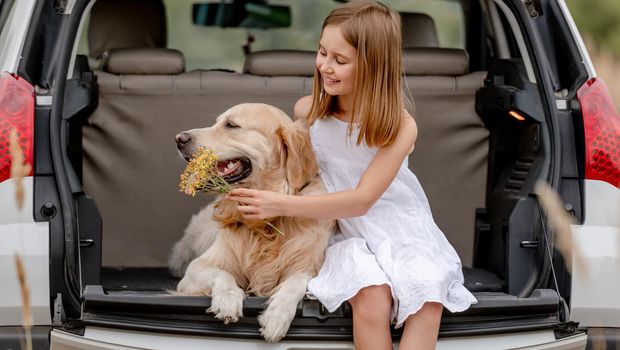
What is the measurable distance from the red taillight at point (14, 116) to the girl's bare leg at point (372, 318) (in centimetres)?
121

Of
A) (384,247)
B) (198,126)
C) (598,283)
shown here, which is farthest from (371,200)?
(198,126)

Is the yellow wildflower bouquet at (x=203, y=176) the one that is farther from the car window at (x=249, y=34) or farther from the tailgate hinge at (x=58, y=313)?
the car window at (x=249, y=34)

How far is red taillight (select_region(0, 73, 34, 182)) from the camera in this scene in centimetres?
345

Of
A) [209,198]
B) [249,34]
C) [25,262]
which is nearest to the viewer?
[25,262]

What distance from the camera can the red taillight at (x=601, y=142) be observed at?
372 centimetres

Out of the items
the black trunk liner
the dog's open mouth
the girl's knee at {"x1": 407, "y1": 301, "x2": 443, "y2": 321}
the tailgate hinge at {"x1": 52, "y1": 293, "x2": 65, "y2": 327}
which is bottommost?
the black trunk liner

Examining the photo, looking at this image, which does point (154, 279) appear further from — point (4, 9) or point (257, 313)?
point (4, 9)

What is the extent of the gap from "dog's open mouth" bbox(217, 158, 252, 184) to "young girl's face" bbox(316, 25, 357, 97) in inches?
16.2

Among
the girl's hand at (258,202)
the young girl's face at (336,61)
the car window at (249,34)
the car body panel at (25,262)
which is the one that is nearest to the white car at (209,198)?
the car body panel at (25,262)

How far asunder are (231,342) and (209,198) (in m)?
1.68

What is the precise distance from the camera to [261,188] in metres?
3.78

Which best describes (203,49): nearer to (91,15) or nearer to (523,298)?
(91,15)

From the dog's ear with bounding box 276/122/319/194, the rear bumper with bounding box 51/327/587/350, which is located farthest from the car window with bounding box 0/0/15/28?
the rear bumper with bounding box 51/327/587/350

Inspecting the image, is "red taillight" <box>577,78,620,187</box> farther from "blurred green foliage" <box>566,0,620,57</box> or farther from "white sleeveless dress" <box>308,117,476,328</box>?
"blurred green foliage" <box>566,0,620,57</box>
